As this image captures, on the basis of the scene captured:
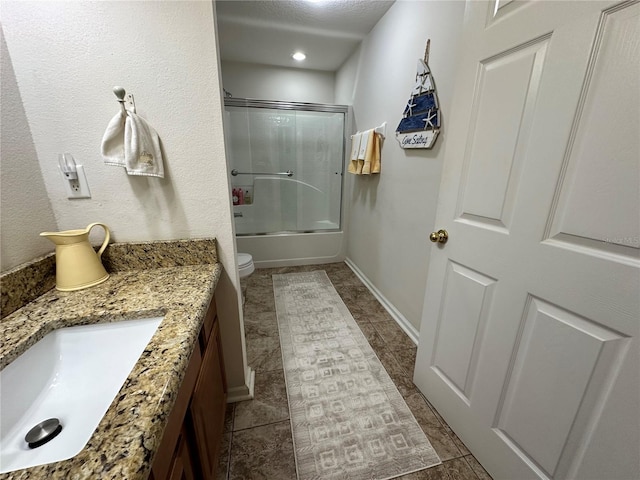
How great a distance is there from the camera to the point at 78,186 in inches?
35.3

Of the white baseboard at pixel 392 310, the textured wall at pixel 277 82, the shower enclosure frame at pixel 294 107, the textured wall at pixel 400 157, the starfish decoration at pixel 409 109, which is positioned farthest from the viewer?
the textured wall at pixel 277 82

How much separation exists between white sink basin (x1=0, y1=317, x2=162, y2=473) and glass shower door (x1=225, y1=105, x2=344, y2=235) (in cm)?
245

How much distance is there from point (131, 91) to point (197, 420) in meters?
1.06

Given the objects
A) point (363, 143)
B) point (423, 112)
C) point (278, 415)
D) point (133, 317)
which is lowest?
point (278, 415)

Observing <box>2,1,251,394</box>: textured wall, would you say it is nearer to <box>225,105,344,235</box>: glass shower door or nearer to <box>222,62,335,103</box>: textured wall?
<box>225,105,344,235</box>: glass shower door

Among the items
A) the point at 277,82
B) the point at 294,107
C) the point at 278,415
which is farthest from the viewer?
the point at 277,82

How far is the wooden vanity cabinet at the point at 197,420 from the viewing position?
539 millimetres

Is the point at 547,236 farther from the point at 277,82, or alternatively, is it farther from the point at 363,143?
the point at 277,82

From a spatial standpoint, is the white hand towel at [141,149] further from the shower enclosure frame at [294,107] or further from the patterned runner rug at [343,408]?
the shower enclosure frame at [294,107]

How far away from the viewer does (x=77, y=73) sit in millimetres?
811

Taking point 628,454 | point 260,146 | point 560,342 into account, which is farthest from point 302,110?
point 628,454

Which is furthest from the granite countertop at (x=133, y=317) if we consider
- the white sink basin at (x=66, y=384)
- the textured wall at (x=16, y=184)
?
the textured wall at (x=16, y=184)

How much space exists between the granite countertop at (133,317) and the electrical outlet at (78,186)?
0.75 feet

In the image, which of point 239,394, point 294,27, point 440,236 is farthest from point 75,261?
point 294,27
